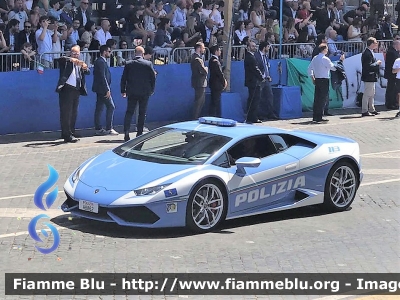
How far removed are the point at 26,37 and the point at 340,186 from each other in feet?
32.2

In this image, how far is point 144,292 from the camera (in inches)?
316

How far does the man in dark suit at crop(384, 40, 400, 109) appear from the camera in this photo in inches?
891

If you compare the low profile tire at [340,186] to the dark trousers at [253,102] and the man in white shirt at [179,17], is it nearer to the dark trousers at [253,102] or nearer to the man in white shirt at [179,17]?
the dark trousers at [253,102]

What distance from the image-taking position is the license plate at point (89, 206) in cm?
1011

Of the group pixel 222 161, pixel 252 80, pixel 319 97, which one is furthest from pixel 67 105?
pixel 222 161

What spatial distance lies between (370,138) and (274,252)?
9480 millimetres

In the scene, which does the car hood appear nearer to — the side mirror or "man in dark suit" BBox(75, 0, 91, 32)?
the side mirror

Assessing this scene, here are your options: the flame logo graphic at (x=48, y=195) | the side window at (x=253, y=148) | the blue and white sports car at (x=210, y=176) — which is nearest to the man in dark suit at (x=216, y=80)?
the flame logo graphic at (x=48, y=195)

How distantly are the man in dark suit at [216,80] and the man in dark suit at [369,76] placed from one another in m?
3.99

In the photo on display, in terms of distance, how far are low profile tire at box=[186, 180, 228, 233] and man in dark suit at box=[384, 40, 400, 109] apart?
43.6 feet

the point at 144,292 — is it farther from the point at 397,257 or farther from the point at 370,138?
the point at 370,138

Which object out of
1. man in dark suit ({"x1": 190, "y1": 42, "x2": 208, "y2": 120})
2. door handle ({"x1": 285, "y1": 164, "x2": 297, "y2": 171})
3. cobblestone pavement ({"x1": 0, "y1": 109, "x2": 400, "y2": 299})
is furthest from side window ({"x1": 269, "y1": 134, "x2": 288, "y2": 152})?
man in dark suit ({"x1": 190, "y1": 42, "x2": 208, "y2": 120})

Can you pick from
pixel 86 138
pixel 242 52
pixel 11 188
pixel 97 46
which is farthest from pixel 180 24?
pixel 11 188

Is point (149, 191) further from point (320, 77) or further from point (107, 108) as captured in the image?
point (320, 77)
